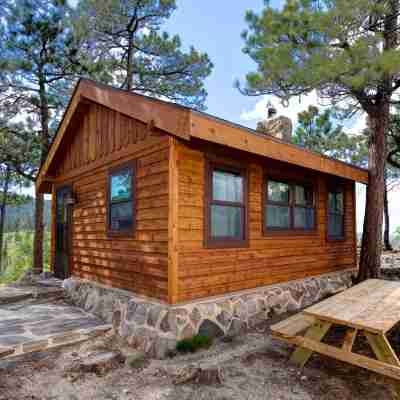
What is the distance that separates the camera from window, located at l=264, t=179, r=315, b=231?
526cm

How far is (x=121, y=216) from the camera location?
4941 millimetres

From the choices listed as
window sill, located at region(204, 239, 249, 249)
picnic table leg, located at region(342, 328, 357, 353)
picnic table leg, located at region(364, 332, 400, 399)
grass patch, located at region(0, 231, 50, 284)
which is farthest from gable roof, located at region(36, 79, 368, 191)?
grass patch, located at region(0, 231, 50, 284)

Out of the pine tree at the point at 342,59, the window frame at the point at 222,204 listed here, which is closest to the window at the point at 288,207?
the window frame at the point at 222,204

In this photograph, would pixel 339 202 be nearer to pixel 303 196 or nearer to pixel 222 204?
pixel 303 196

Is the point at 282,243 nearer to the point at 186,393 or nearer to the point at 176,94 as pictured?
the point at 186,393

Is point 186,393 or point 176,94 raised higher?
point 176,94

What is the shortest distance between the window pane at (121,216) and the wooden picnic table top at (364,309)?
2846 millimetres

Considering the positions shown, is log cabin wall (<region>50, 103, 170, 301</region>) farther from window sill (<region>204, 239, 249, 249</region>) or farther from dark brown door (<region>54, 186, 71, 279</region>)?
window sill (<region>204, 239, 249, 249</region>)

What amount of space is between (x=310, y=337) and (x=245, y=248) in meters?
1.85

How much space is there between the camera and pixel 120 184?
497 cm

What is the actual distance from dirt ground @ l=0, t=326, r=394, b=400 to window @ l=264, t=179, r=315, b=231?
7.01 ft

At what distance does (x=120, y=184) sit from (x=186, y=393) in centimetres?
317

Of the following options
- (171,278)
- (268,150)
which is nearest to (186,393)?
(171,278)

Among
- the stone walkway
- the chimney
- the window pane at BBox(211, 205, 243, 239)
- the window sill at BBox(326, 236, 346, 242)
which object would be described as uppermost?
the chimney
